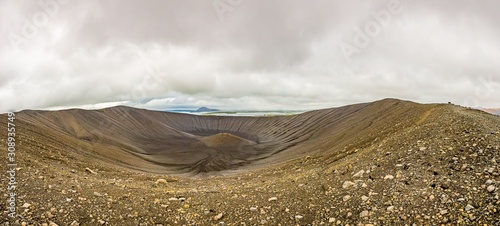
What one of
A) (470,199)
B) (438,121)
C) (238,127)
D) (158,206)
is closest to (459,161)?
A: (470,199)

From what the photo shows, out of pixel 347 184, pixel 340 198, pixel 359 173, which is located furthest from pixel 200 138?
pixel 340 198

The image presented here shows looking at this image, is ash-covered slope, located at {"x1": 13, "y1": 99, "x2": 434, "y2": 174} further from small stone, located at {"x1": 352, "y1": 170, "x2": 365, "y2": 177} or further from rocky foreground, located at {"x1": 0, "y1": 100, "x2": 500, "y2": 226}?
small stone, located at {"x1": 352, "y1": 170, "x2": 365, "y2": 177}

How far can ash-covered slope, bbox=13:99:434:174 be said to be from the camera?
29505 mm

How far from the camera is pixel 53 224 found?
22.8ft

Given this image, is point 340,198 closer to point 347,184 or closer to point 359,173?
point 347,184

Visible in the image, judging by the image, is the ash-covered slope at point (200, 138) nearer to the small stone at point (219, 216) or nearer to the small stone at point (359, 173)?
the small stone at point (359, 173)

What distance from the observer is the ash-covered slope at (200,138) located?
29.5m

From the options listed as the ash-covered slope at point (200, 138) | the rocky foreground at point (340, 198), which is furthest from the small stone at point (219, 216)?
the ash-covered slope at point (200, 138)

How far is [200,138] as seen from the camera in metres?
95.2

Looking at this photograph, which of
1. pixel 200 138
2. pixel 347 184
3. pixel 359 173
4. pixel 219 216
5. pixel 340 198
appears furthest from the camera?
pixel 200 138

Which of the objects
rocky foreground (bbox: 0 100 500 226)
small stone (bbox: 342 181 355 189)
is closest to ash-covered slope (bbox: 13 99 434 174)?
rocky foreground (bbox: 0 100 500 226)

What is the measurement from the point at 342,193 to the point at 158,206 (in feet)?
19.9

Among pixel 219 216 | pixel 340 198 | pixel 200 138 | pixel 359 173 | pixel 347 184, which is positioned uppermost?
pixel 359 173

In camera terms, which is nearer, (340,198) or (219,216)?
(219,216)
